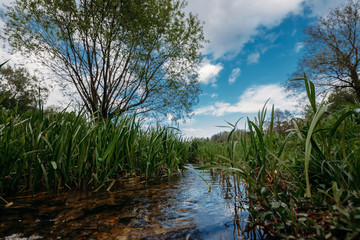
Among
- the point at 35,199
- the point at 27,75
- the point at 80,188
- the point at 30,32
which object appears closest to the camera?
the point at 35,199

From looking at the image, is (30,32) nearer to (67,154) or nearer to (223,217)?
(67,154)

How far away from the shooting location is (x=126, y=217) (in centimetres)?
126

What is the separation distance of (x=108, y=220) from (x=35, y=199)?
906 mm

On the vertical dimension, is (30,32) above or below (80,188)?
above

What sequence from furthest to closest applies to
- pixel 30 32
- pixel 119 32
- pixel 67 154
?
pixel 119 32
pixel 30 32
pixel 67 154

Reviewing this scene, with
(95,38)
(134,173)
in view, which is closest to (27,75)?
(95,38)

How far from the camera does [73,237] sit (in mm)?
972

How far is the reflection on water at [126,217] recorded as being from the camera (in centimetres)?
102

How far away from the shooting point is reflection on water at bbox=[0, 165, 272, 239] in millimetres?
1017

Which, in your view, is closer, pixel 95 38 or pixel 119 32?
pixel 95 38

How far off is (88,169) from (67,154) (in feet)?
1.20

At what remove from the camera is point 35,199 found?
1576 millimetres

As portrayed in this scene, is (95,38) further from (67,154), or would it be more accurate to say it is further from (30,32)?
(67,154)

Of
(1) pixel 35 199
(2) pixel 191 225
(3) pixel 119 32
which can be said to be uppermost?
(3) pixel 119 32
